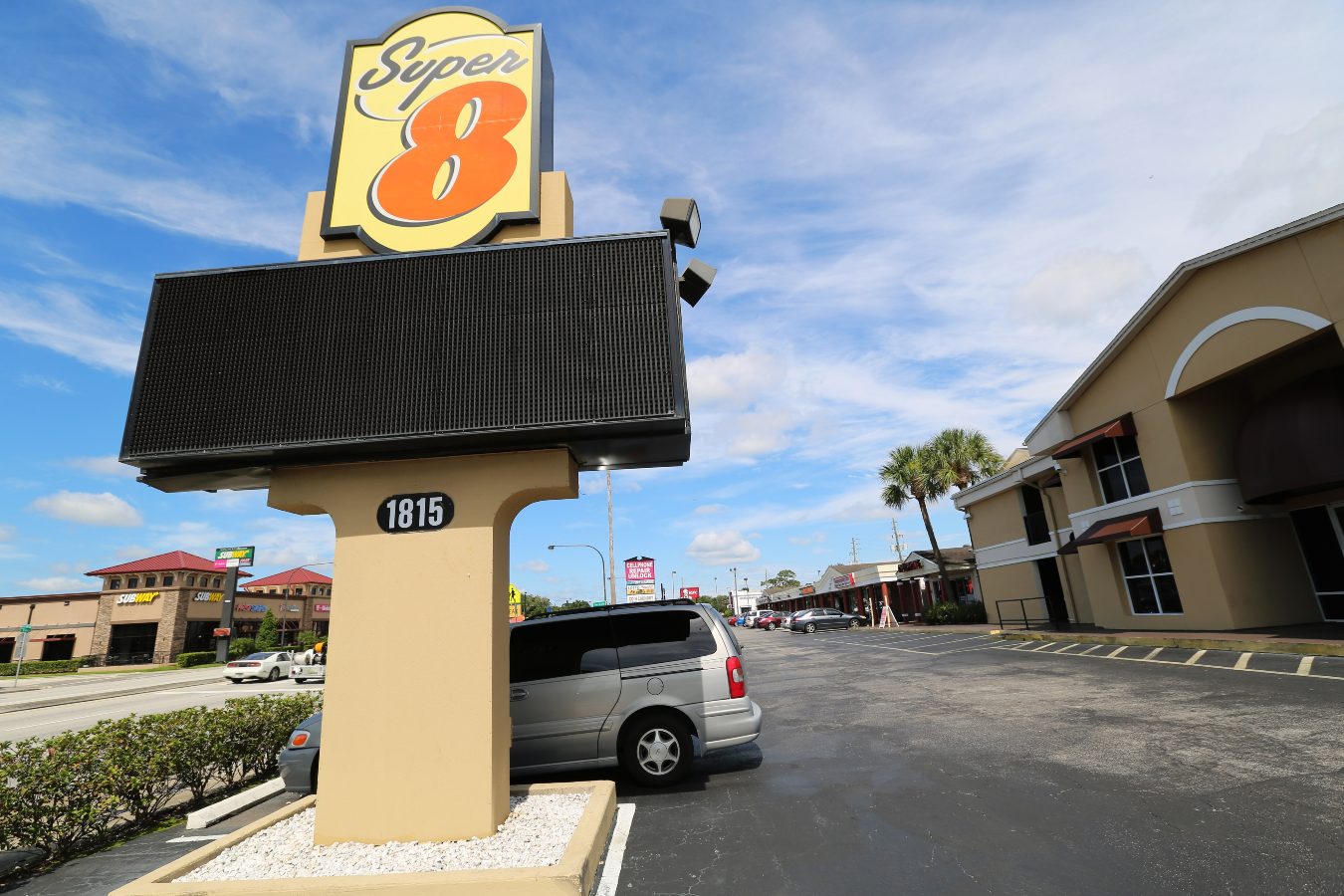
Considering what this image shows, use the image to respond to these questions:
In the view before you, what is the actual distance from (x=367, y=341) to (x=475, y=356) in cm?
98

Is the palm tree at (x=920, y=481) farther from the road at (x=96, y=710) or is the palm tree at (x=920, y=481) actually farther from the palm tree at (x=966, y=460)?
the road at (x=96, y=710)

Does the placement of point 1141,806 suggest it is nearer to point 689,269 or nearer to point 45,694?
point 689,269

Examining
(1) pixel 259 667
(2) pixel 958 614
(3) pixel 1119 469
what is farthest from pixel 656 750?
(1) pixel 259 667

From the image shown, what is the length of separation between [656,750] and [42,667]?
5857 cm

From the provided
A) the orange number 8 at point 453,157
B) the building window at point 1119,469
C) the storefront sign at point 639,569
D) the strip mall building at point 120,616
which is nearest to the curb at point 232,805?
the orange number 8 at point 453,157

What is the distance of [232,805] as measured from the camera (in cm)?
679

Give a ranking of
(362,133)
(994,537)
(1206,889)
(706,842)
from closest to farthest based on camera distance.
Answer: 1. (1206,889)
2. (706,842)
3. (362,133)
4. (994,537)

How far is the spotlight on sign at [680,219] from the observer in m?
5.88

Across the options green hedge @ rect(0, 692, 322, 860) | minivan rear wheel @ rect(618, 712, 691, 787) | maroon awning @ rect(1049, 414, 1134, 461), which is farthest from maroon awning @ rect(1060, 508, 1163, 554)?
green hedge @ rect(0, 692, 322, 860)

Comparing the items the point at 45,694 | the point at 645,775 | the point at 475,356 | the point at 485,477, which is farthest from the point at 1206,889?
the point at 45,694

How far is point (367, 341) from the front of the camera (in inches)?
206

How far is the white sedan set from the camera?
96.2 feet

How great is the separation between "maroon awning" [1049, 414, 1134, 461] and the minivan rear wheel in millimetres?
16892

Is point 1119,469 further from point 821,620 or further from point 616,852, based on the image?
A: point 821,620
